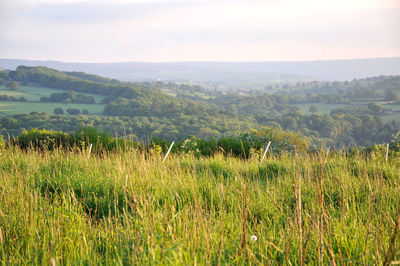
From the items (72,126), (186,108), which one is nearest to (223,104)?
(186,108)

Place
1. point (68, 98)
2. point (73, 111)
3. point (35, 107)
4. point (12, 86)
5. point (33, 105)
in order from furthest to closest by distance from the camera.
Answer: point (12, 86) → point (68, 98) → point (33, 105) → point (35, 107) → point (73, 111)

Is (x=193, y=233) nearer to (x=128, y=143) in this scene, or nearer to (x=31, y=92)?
(x=128, y=143)

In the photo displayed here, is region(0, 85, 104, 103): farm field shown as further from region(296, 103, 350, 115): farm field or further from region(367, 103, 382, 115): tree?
region(367, 103, 382, 115): tree

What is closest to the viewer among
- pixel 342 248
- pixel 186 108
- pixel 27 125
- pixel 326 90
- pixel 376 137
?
pixel 342 248

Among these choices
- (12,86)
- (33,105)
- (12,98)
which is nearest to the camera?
(33,105)

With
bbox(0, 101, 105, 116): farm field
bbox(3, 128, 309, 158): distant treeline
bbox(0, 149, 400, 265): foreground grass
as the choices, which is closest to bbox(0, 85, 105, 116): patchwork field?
bbox(0, 101, 105, 116): farm field

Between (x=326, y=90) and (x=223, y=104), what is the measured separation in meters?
54.3

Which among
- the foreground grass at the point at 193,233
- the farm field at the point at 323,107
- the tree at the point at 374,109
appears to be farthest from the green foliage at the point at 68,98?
the foreground grass at the point at 193,233

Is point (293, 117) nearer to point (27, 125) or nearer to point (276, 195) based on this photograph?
point (27, 125)

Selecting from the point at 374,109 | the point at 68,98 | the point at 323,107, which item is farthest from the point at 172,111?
the point at 323,107

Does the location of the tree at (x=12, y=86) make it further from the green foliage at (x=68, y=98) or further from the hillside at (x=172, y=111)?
the green foliage at (x=68, y=98)

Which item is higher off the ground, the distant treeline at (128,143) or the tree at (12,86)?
the tree at (12,86)

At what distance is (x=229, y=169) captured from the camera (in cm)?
589

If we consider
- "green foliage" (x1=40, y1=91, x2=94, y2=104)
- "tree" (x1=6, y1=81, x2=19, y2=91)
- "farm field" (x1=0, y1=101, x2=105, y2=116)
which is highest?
"tree" (x1=6, y1=81, x2=19, y2=91)
